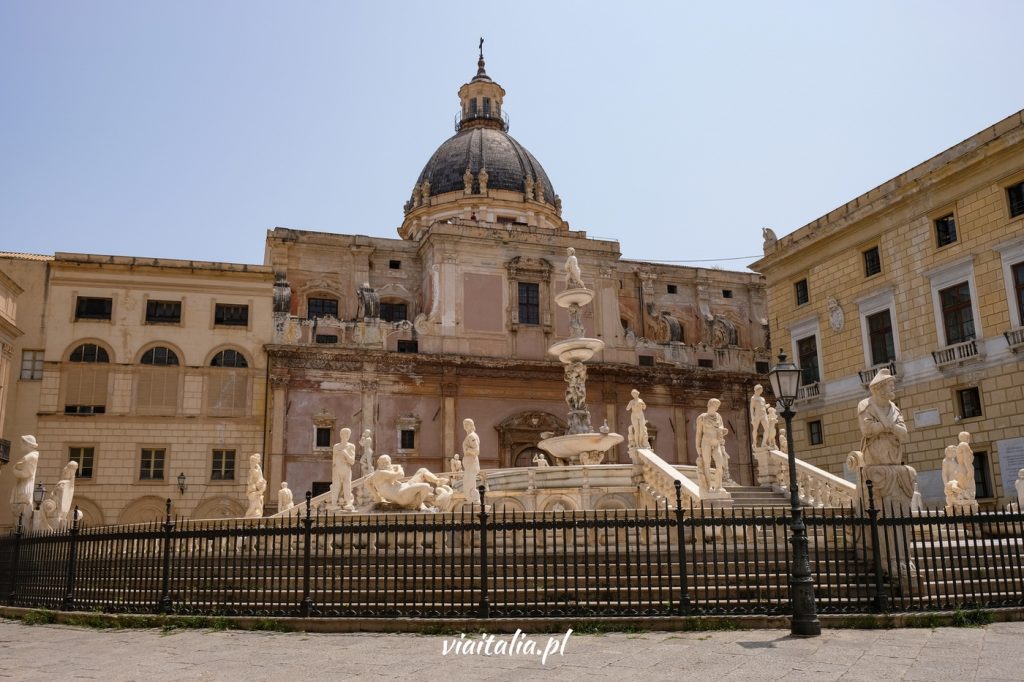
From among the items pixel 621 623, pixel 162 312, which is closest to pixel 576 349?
pixel 621 623

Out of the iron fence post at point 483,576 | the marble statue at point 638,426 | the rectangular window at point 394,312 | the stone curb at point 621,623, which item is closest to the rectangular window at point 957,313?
the marble statue at point 638,426

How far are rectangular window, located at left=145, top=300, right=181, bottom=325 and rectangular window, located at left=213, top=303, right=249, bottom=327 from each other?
4.57 feet

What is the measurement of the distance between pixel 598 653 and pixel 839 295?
22.4 m

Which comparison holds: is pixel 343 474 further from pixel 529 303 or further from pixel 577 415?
pixel 529 303

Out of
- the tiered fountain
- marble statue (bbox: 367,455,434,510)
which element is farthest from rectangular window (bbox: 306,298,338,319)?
marble statue (bbox: 367,455,434,510)

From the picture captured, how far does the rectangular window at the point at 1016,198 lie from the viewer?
23.1 m

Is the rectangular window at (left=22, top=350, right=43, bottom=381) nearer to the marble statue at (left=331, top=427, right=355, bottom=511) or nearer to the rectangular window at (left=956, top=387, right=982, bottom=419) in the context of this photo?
the marble statue at (left=331, top=427, right=355, bottom=511)

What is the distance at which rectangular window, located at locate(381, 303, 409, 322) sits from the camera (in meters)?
38.8

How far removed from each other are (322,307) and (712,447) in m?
23.6

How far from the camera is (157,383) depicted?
109 ft

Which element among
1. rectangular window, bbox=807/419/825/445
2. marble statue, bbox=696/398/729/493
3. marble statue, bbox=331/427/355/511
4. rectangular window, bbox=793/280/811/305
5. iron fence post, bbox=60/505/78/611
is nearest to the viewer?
iron fence post, bbox=60/505/78/611

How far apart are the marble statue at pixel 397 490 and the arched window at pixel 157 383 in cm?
1687

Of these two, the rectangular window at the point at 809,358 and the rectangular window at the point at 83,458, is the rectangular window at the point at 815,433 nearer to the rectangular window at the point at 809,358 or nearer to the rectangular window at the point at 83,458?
the rectangular window at the point at 809,358

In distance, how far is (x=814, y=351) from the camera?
97.6ft
